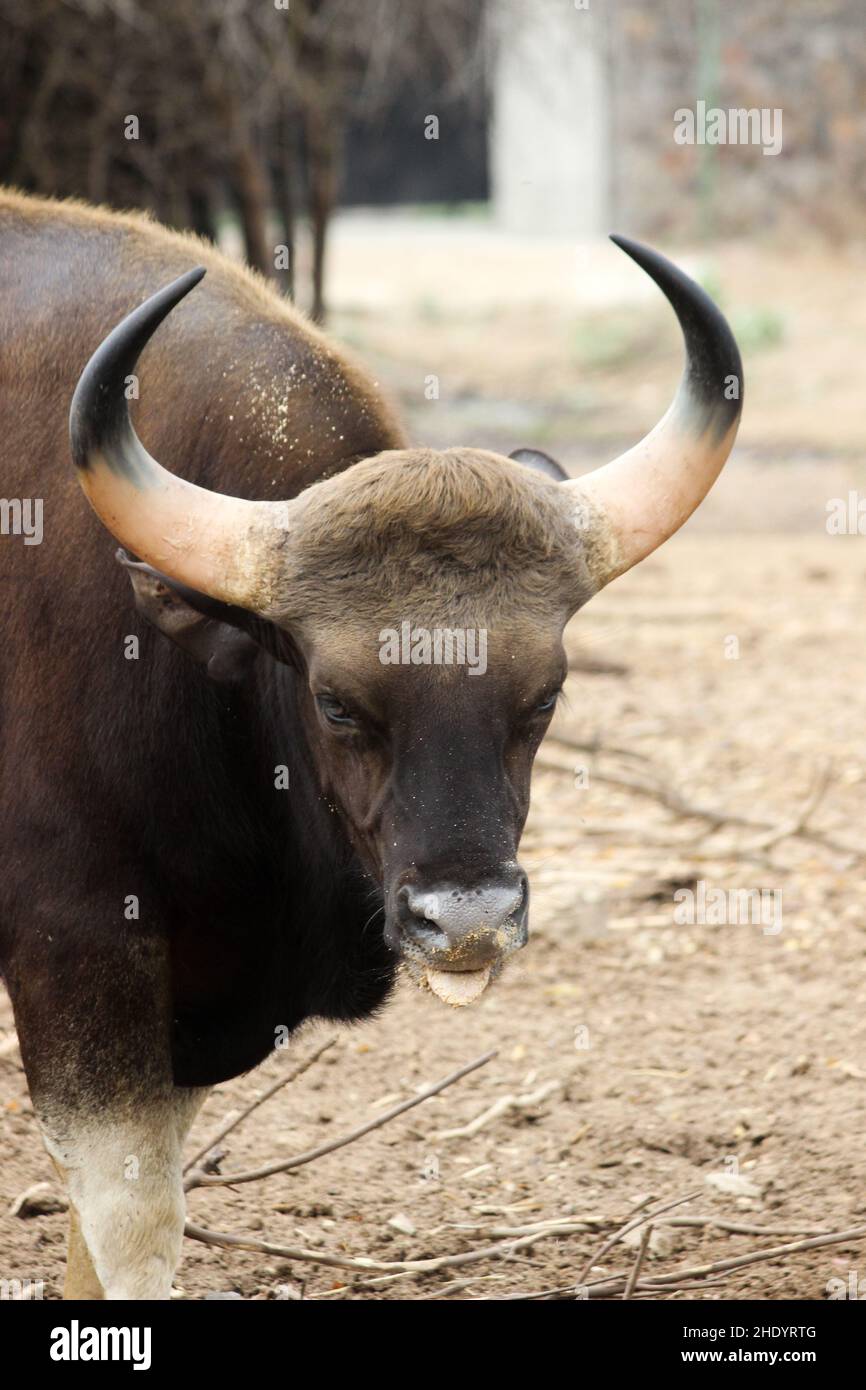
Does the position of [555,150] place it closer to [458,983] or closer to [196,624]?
[196,624]

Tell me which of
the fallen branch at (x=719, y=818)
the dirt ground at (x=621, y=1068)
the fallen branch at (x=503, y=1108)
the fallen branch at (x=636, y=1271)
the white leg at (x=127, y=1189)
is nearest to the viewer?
the white leg at (x=127, y=1189)

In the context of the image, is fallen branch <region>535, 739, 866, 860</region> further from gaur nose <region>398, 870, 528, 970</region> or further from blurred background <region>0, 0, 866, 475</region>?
blurred background <region>0, 0, 866, 475</region>

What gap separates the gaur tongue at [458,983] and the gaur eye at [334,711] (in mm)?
576

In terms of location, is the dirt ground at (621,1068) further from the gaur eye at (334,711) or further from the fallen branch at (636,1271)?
the gaur eye at (334,711)

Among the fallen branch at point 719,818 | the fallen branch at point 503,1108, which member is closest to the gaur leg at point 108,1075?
the fallen branch at point 503,1108

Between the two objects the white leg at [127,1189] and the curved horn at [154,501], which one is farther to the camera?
the white leg at [127,1189]

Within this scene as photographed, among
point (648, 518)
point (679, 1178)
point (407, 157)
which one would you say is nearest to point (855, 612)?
point (679, 1178)

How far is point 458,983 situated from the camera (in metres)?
3.69

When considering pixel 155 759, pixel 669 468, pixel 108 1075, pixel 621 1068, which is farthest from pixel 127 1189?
pixel 621 1068

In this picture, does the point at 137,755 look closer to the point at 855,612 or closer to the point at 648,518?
the point at 648,518

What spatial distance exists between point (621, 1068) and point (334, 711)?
2861 mm

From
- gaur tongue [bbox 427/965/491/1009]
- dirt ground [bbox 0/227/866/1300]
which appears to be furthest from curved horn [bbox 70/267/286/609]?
dirt ground [bbox 0/227/866/1300]

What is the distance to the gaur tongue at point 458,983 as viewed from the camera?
12.1 feet

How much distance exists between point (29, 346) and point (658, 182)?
18.8 m
